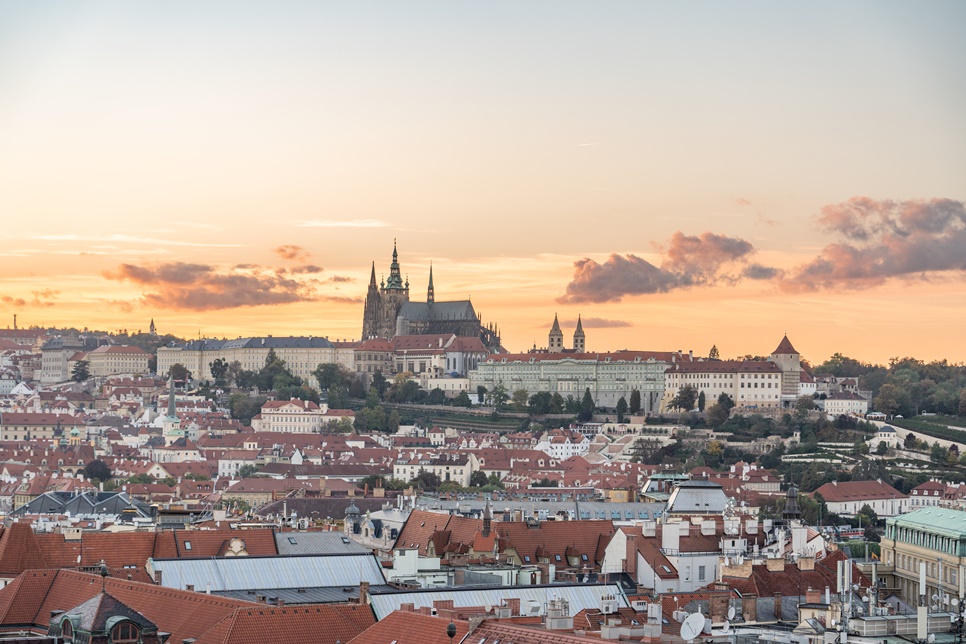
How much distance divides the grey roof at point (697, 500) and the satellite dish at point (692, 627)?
34.7m

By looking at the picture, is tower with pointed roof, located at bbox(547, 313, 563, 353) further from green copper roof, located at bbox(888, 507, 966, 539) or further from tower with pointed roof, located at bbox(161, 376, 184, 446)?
green copper roof, located at bbox(888, 507, 966, 539)

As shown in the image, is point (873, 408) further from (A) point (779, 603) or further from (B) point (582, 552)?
(A) point (779, 603)

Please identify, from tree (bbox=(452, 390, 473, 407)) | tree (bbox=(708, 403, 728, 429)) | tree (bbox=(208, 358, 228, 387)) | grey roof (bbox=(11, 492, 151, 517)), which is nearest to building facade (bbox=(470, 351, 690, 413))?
tree (bbox=(452, 390, 473, 407))

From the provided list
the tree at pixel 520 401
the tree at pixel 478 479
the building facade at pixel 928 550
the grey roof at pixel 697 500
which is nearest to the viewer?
the building facade at pixel 928 550

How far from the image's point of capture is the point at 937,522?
4916 cm

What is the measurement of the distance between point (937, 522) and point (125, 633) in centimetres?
2385

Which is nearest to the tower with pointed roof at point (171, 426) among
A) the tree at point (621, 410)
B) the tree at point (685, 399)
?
the tree at point (621, 410)

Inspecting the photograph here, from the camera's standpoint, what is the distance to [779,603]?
130 feet

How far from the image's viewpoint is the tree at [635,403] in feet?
532

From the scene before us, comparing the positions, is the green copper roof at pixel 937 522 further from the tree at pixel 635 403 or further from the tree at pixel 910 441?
the tree at pixel 635 403

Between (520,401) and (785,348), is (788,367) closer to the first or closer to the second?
(785,348)

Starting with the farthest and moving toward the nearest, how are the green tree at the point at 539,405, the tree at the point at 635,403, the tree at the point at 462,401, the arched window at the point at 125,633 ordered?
the tree at the point at 462,401 → the green tree at the point at 539,405 → the tree at the point at 635,403 → the arched window at the point at 125,633

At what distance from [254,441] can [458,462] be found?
2305 cm

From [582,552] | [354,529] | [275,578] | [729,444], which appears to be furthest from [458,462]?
[275,578]
